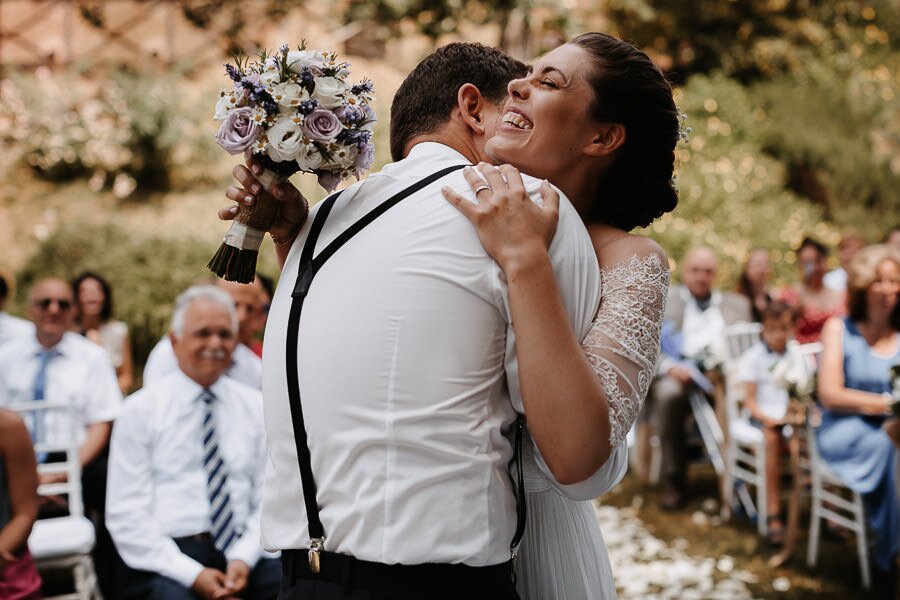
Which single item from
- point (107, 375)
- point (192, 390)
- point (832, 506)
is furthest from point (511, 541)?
point (832, 506)

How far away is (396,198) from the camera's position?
178 cm

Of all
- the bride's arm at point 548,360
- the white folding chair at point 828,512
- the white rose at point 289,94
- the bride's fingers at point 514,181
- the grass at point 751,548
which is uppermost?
the white rose at point 289,94

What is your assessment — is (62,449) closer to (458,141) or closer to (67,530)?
(67,530)

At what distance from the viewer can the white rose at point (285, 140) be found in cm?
187

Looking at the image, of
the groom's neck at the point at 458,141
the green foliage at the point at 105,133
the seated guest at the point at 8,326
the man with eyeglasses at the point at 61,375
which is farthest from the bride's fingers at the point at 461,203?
the green foliage at the point at 105,133

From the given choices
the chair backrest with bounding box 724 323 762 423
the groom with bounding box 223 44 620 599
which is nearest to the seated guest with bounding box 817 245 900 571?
the chair backrest with bounding box 724 323 762 423

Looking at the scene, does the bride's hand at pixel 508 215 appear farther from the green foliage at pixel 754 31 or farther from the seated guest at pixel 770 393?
the green foliage at pixel 754 31

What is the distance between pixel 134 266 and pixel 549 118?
34.4 ft

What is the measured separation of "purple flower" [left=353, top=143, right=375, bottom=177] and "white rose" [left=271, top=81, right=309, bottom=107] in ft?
0.56

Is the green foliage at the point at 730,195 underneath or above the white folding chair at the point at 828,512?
above

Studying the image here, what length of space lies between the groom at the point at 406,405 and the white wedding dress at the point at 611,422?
0.06 meters

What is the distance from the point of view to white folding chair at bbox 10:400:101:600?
472 cm

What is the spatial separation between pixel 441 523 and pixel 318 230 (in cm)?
62

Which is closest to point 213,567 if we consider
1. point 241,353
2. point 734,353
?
point 241,353
